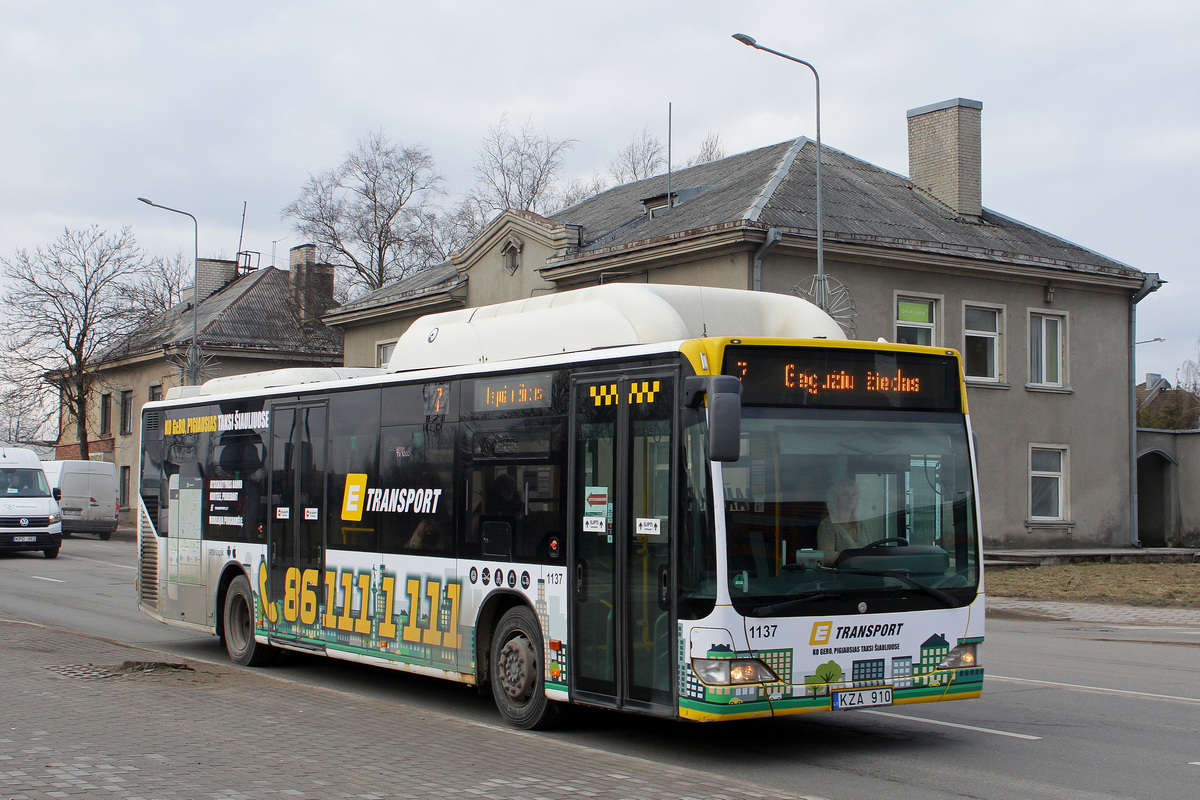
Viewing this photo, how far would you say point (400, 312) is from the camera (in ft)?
121

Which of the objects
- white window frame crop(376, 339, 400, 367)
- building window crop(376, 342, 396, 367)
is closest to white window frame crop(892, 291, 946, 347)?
white window frame crop(376, 339, 400, 367)

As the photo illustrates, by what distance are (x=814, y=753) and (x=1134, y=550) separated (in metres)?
23.9

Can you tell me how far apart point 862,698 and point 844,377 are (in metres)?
1.97

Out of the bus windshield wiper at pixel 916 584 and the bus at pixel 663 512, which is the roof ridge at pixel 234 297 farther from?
the bus windshield wiper at pixel 916 584

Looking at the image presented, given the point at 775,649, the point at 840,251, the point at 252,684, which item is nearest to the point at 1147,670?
the point at 775,649

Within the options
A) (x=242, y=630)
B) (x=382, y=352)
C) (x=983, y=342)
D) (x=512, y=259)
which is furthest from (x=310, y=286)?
(x=242, y=630)

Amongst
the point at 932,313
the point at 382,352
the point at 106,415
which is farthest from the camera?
the point at 106,415

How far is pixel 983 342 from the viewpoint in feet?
95.3

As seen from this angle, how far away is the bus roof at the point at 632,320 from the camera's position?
8.86 meters

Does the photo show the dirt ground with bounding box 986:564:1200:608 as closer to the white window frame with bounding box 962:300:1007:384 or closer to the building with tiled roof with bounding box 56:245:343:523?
the white window frame with bounding box 962:300:1007:384

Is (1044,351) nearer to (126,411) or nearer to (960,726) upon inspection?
(960,726)

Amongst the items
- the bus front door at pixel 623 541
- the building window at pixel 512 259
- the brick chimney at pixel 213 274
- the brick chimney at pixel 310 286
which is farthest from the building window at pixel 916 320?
the brick chimney at pixel 213 274

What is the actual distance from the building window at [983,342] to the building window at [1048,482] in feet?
7.07

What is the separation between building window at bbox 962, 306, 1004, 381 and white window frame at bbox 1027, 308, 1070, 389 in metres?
0.90
